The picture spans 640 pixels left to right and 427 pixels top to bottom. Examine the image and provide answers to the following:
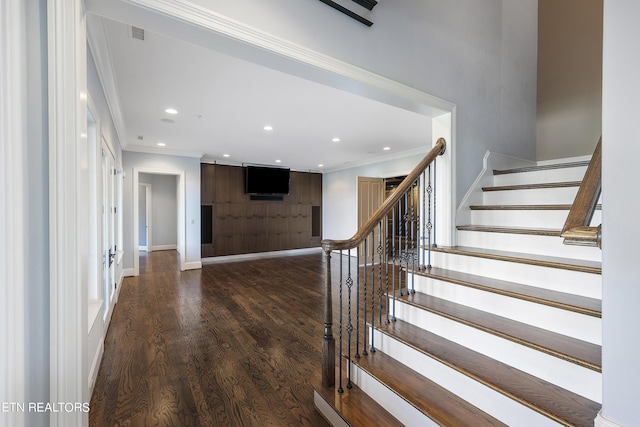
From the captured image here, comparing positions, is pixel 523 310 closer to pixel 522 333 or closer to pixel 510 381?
pixel 522 333

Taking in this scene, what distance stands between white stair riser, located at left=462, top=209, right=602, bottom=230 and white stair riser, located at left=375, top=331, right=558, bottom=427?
1.51 metres

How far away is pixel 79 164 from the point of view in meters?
1.07

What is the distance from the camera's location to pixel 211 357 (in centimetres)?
258

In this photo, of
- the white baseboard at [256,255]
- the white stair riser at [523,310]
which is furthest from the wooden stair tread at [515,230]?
the white baseboard at [256,255]

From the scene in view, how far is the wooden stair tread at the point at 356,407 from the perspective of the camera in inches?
62.6

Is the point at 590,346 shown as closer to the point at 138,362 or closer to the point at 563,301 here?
the point at 563,301

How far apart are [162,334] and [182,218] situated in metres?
3.56

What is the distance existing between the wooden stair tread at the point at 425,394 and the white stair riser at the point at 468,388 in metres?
0.03

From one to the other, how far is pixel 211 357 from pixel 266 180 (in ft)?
18.5

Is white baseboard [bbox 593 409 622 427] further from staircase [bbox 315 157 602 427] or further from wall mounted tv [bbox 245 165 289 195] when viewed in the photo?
wall mounted tv [bbox 245 165 289 195]

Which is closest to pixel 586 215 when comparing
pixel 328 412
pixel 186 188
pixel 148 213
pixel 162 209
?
pixel 328 412

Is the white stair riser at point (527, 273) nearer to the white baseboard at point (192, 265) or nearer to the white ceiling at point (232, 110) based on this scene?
the white ceiling at point (232, 110)

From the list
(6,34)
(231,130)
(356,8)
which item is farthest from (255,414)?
(231,130)

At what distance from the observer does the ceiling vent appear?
1991mm
